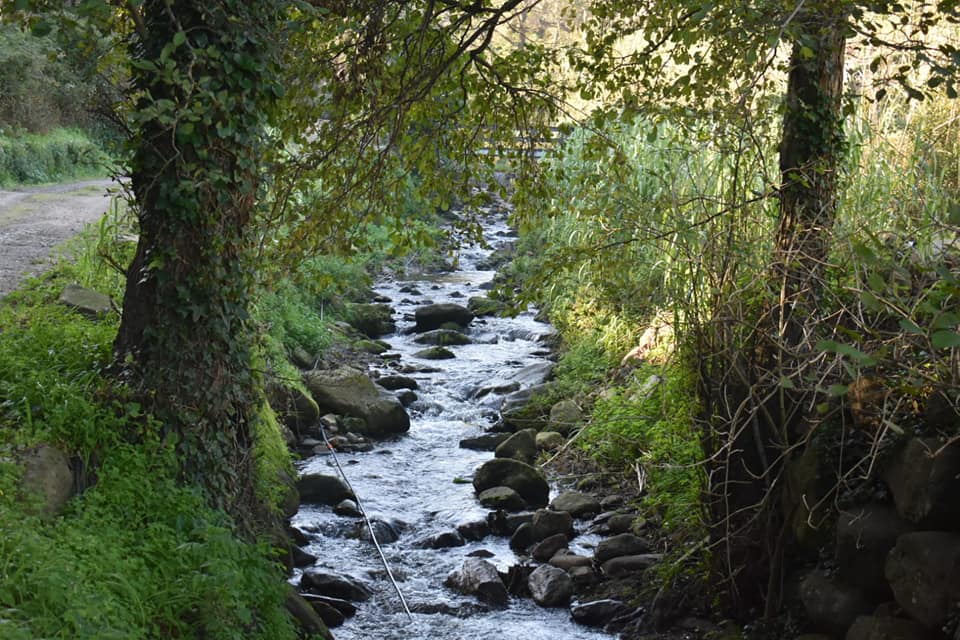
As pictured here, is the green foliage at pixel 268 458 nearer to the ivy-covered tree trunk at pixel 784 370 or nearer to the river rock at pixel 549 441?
the river rock at pixel 549 441

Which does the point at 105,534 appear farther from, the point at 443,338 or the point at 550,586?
the point at 443,338

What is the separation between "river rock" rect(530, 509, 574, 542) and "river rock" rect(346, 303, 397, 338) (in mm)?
6652

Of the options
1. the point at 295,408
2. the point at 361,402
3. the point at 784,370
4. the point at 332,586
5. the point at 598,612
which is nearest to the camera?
the point at 784,370

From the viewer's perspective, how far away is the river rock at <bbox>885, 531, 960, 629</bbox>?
4.08m

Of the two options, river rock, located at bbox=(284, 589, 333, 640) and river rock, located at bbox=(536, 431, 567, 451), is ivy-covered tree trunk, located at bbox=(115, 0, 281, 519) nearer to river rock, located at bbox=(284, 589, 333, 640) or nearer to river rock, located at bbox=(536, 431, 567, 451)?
river rock, located at bbox=(284, 589, 333, 640)

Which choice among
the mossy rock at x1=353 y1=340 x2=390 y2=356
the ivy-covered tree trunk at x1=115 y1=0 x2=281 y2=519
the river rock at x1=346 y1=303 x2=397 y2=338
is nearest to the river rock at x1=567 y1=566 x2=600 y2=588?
the ivy-covered tree trunk at x1=115 y1=0 x2=281 y2=519

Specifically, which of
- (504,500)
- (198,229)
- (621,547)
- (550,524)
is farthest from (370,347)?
(198,229)

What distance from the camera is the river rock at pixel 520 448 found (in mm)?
9414

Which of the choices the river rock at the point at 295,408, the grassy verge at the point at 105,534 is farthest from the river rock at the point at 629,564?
the river rock at the point at 295,408

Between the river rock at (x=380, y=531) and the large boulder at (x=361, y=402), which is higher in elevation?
the large boulder at (x=361, y=402)

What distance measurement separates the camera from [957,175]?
7586 millimetres

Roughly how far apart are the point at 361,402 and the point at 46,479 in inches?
247

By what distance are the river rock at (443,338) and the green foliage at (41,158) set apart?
9441 millimetres

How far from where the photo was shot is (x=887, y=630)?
14.3 ft
